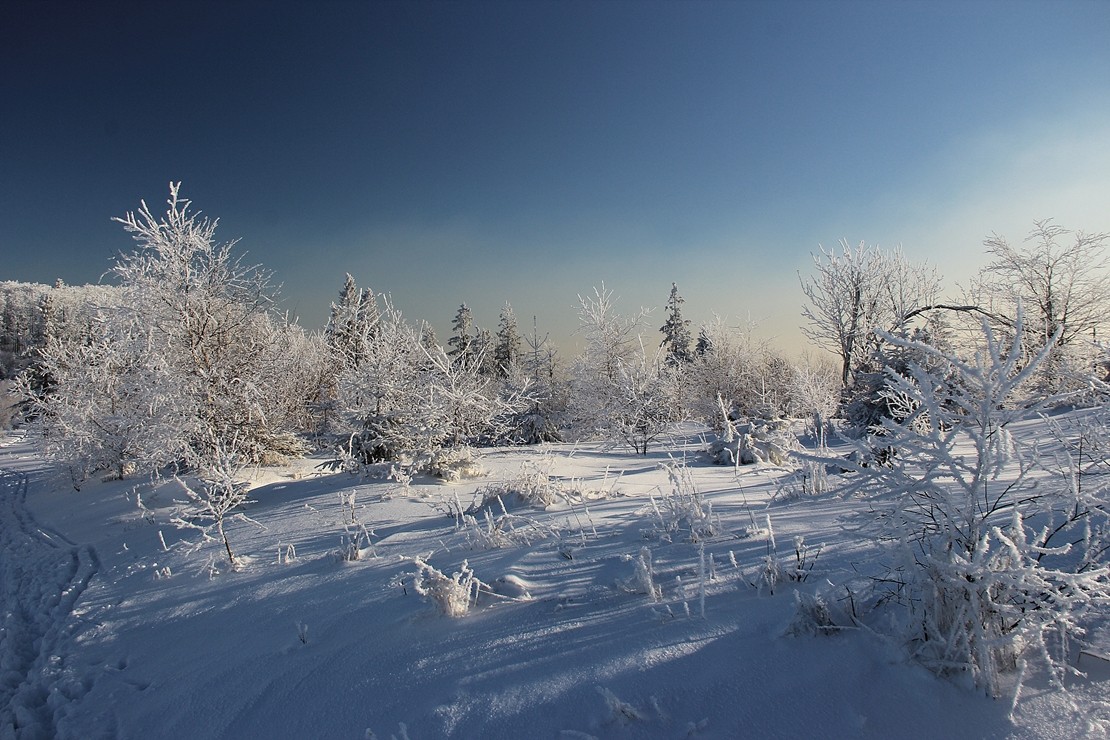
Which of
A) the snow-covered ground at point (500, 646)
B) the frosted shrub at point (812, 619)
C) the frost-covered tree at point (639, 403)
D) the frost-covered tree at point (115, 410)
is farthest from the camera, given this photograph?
the frost-covered tree at point (639, 403)

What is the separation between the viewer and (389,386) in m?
10.6

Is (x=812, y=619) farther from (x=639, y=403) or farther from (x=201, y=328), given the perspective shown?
(x=639, y=403)

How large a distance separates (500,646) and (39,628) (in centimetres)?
549

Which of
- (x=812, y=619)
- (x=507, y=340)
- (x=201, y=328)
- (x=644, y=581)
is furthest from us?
(x=507, y=340)

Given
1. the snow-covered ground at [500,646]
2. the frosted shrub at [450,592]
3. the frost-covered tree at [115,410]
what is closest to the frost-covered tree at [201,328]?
the frost-covered tree at [115,410]

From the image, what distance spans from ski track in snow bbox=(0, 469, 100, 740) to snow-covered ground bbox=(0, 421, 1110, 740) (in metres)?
0.03

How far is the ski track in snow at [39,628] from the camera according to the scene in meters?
3.73

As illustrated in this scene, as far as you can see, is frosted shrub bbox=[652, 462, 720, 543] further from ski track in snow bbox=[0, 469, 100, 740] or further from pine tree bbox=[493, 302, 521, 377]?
pine tree bbox=[493, 302, 521, 377]

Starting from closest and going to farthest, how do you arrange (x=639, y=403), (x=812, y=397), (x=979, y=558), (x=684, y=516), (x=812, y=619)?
(x=979, y=558) < (x=812, y=619) < (x=684, y=516) < (x=812, y=397) < (x=639, y=403)

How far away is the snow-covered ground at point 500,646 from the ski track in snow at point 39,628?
0.09ft

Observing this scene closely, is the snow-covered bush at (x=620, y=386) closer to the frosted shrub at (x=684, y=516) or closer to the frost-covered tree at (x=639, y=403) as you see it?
the frost-covered tree at (x=639, y=403)

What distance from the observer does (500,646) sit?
3045mm

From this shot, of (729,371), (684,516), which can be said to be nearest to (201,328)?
(684,516)

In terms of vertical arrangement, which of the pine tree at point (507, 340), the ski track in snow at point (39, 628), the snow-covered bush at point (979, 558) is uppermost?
the pine tree at point (507, 340)
